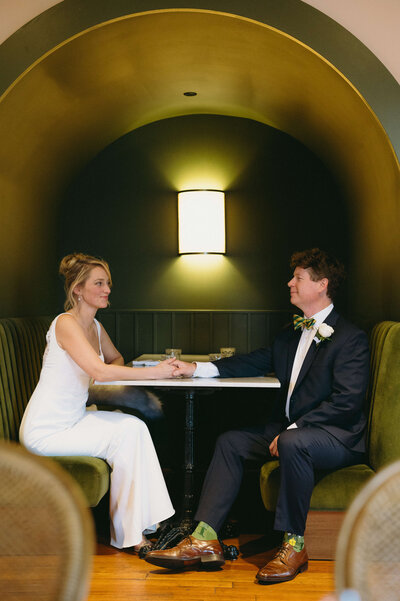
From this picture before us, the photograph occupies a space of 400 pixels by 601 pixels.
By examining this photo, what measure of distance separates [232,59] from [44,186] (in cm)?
164

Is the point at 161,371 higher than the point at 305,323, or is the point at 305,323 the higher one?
the point at 305,323

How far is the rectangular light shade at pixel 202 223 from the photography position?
464 centimetres

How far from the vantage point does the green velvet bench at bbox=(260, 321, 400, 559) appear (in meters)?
3.05

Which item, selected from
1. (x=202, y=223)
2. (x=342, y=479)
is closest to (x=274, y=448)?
(x=342, y=479)

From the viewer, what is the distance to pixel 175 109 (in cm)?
475

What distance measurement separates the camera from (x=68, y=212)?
5.02 m

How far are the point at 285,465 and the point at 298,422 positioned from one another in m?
0.25

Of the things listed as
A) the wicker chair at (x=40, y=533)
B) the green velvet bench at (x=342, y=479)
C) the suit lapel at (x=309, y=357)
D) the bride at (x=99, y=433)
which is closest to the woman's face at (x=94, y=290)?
the bride at (x=99, y=433)

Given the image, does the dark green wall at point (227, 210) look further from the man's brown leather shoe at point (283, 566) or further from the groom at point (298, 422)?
the man's brown leather shoe at point (283, 566)

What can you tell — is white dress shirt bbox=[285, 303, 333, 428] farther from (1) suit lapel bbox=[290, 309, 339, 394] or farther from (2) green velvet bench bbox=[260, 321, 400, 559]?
(2) green velvet bench bbox=[260, 321, 400, 559]

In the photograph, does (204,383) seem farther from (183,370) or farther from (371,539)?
(371,539)

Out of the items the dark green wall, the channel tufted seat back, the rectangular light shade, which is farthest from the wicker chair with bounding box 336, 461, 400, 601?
the dark green wall

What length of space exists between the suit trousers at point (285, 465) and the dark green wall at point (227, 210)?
1.77m

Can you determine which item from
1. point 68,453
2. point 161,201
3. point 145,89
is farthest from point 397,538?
point 161,201
